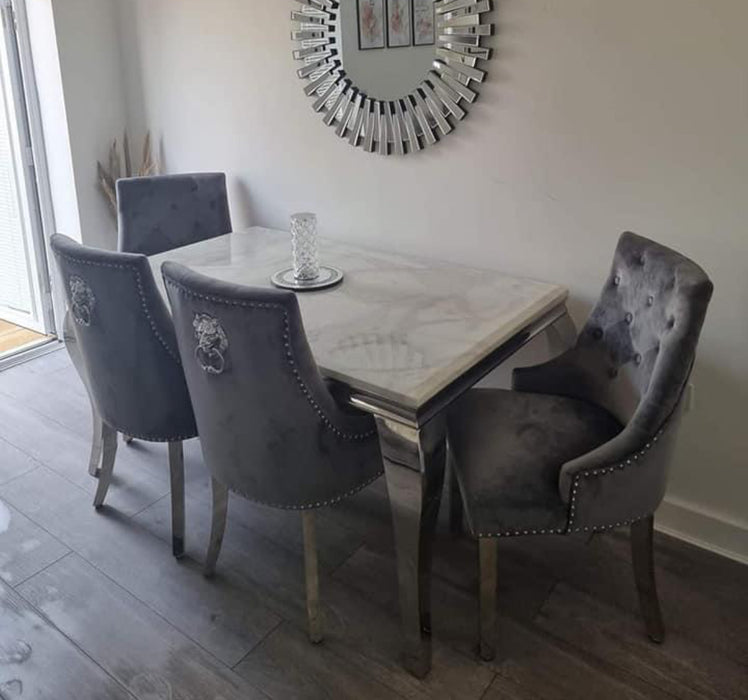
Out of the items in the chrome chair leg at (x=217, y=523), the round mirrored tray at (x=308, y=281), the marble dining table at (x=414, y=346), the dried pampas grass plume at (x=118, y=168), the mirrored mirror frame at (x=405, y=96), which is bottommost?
the chrome chair leg at (x=217, y=523)

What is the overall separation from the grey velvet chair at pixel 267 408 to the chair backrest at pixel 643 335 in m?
0.65

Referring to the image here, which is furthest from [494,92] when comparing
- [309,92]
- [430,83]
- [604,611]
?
[604,611]

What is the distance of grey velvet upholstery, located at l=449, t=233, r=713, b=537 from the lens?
159 cm

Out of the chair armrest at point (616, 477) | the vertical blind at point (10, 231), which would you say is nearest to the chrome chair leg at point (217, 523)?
the chair armrest at point (616, 477)

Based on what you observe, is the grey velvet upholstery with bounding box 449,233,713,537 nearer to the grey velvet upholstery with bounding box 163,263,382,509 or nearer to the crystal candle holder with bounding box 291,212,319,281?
the grey velvet upholstery with bounding box 163,263,382,509

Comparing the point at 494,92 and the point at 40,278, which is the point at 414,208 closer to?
the point at 494,92

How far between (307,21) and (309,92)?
24cm

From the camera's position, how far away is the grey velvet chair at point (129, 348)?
193 cm

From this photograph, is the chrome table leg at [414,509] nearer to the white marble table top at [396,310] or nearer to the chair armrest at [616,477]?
the white marble table top at [396,310]

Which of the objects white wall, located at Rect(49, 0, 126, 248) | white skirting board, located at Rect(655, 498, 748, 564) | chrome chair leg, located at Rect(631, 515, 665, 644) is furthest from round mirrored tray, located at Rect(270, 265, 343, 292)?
white wall, located at Rect(49, 0, 126, 248)

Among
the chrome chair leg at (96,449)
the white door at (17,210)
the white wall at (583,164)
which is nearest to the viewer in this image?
the white wall at (583,164)

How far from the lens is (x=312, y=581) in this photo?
1875mm

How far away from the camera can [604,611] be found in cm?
197

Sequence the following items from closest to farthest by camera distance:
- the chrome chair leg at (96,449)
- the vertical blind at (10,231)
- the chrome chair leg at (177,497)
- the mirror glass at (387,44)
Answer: the chrome chair leg at (177,497) → the mirror glass at (387,44) → the chrome chair leg at (96,449) → the vertical blind at (10,231)
